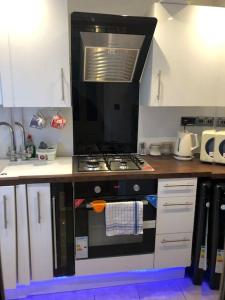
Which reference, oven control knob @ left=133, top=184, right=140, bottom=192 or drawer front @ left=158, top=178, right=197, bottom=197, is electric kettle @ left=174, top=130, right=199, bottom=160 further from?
oven control knob @ left=133, top=184, right=140, bottom=192

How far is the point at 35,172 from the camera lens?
181 cm

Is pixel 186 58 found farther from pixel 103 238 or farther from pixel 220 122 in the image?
pixel 103 238

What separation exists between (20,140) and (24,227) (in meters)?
0.77

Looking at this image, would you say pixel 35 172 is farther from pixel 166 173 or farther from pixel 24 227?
pixel 166 173

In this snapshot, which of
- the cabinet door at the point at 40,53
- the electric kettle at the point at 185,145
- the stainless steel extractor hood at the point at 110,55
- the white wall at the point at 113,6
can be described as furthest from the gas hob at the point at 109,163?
the white wall at the point at 113,6

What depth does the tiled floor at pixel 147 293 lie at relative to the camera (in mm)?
1916

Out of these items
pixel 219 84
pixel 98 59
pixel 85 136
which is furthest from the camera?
pixel 85 136

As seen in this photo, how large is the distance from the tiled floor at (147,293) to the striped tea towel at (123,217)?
1.63 feet

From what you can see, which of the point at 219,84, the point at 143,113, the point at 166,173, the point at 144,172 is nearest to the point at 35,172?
the point at 144,172

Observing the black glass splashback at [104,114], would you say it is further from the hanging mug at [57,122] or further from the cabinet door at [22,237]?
the cabinet door at [22,237]

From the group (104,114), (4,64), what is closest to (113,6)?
(104,114)

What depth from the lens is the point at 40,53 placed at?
180 centimetres

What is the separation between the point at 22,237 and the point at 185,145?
1.46m

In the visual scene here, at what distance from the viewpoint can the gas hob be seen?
1910 millimetres
